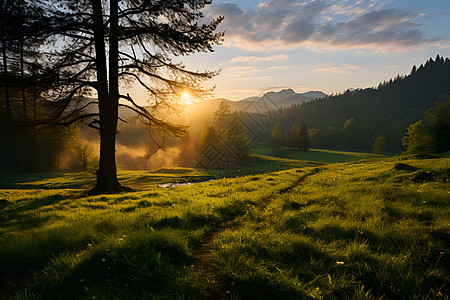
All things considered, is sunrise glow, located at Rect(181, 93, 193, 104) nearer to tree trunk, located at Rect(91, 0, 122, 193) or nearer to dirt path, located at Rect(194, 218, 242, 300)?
tree trunk, located at Rect(91, 0, 122, 193)

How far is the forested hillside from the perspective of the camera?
129625 mm

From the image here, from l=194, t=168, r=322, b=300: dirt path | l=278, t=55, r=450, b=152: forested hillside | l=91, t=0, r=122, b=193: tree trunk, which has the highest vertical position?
l=278, t=55, r=450, b=152: forested hillside

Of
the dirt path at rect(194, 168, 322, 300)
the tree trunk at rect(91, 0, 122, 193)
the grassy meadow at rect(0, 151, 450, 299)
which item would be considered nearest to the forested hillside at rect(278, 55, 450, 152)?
the tree trunk at rect(91, 0, 122, 193)

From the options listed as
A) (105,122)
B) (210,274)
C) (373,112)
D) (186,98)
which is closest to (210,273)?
(210,274)

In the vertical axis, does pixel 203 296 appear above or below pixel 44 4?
below

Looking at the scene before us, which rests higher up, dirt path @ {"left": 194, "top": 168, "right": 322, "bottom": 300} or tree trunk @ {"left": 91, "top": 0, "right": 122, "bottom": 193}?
tree trunk @ {"left": 91, "top": 0, "right": 122, "bottom": 193}

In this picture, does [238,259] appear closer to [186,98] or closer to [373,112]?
[186,98]

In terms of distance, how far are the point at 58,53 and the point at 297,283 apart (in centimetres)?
1330

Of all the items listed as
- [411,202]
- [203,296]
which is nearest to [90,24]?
[203,296]

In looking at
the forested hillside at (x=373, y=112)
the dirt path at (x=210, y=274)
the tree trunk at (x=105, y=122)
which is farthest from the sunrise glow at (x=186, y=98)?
the forested hillside at (x=373, y=112)

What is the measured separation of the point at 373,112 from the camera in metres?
168

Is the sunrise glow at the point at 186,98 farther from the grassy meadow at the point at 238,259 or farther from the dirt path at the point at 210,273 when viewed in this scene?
the dirt path at the point at 210,273

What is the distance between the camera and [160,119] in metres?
12.5

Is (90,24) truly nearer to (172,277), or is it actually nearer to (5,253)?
(5,253)
